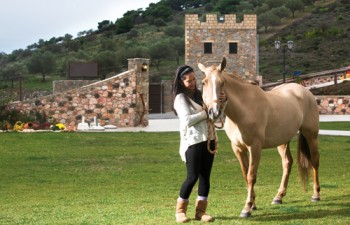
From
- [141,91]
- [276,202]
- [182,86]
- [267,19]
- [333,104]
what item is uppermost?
[267,19]

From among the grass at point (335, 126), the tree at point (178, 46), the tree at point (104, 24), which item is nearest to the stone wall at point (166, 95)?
the grass at point (335, 126)

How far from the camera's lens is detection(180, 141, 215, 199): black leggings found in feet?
26.4

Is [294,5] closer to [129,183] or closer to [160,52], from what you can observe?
[160,52]

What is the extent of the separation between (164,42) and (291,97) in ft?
173

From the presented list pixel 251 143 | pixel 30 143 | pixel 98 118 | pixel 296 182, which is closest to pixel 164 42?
pixel 98 118

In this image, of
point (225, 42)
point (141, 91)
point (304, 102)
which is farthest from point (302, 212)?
point (225, 42)

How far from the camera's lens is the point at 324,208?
29.4 feet

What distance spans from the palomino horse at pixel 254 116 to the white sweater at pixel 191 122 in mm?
217

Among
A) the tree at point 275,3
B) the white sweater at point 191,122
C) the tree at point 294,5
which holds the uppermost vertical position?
the tree at point 275,3

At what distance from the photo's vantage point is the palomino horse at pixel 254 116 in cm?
802

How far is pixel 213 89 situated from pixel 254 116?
854mm

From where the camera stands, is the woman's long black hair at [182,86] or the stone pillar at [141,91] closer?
the woman's long black hair at [182,86]

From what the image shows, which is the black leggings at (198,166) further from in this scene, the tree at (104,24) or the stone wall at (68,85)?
the tree at (104,24)

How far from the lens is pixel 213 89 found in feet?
25.7
